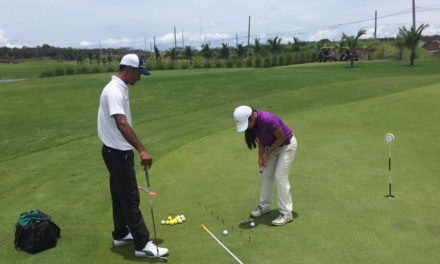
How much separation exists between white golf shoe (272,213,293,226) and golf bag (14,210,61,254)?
330 centimetres

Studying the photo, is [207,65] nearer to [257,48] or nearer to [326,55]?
[257,48]

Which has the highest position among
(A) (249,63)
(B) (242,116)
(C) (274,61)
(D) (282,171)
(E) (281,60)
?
(E) (281,60)

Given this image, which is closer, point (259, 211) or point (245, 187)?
point (259, 211)

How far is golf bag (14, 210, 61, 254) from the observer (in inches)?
190

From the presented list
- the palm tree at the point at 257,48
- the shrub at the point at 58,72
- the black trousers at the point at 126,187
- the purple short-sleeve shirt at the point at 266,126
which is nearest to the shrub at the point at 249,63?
the palm tree at the point at 257,48

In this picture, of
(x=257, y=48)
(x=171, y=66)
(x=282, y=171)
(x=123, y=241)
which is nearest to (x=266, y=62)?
(x=257, y=48)

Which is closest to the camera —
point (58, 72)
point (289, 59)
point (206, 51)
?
point (58, 72)

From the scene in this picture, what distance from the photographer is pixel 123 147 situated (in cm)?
434

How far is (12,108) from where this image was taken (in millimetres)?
18406

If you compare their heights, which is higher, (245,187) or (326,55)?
(326,55)

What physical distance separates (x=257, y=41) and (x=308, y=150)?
5225cm

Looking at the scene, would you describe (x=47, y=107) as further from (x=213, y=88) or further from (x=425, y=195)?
(x=425, y=195)

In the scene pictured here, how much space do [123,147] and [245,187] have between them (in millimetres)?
3152

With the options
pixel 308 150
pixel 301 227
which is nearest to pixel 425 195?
pixel 301 227
